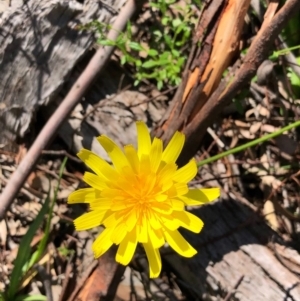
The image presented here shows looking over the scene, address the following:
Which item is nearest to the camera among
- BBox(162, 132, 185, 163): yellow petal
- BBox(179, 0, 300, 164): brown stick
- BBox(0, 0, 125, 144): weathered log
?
BBox(162, 132, 185, 163): yellow petal

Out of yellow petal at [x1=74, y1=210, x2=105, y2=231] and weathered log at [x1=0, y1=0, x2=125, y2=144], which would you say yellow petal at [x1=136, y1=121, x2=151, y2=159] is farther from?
weathered log at [x1=0, y1=0, x2=125, y2=144]

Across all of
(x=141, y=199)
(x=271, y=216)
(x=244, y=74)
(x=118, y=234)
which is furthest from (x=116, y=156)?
(x=271, y=216)

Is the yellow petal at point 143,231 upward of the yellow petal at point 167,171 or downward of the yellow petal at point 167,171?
downward

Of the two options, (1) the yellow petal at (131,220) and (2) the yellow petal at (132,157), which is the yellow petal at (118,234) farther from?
(2) the yellow petal at (132,157)

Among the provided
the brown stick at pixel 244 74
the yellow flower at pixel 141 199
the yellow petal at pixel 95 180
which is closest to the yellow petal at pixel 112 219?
the yellow flower at pixel 141 199

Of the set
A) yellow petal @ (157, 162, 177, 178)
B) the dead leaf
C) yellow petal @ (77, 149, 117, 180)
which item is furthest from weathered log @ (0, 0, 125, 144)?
the dead leaf

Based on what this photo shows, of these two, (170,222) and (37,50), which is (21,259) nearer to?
(170,222)
